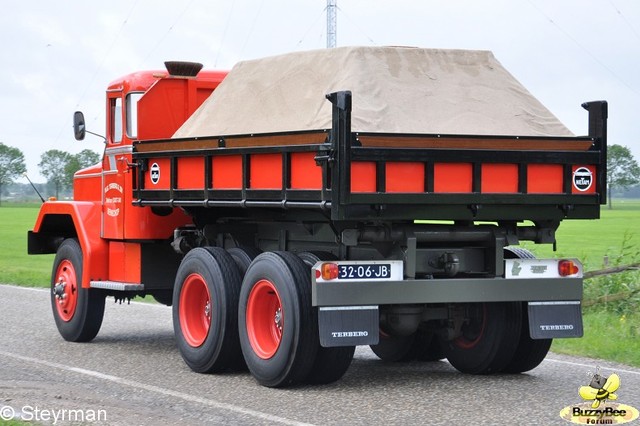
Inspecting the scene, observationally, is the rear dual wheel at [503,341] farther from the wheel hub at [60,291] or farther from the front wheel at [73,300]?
the wheel hub at [60,291]

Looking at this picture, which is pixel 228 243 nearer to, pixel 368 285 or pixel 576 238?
pixel 368 285

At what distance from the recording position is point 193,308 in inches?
434

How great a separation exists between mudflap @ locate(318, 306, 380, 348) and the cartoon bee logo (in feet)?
5.18

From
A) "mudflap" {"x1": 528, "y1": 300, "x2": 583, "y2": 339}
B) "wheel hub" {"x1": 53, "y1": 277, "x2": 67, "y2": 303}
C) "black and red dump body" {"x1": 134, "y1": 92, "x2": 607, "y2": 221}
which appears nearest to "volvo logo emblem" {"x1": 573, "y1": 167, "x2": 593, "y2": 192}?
"black and red dump body" {"x1": 134, "y1": 92, "x2": 607, "y2": 221}

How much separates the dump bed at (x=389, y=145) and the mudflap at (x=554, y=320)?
70 cm

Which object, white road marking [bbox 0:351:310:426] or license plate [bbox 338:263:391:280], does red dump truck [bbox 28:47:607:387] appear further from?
white road marking [bbox 0:351:310:426]

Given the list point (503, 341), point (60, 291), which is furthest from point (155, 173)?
point (503, 341)

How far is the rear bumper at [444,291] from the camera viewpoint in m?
9.10

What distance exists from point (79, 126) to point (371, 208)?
5073mm

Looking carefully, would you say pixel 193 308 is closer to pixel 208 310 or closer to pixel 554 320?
pixel 208 310

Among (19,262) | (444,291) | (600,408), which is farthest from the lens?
(19,262)

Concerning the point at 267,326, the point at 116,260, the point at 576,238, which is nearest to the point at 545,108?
the point at 267,326

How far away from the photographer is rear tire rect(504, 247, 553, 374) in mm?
10203

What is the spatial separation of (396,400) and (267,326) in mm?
1498
